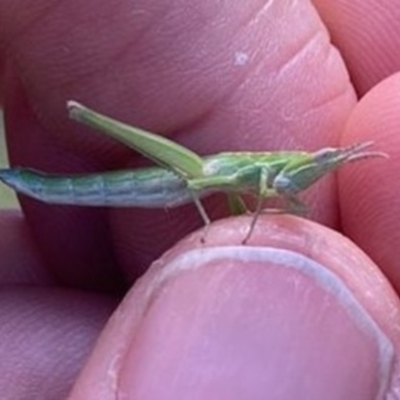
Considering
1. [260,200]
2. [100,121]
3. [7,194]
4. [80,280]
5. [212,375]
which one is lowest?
[7,194]

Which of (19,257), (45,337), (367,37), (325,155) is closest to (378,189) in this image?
(325,155)

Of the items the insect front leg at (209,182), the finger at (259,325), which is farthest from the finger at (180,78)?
the finger at (259,325)

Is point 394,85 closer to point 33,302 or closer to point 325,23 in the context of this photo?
point 325,23

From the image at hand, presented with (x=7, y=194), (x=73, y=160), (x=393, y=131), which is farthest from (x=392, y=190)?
(x=7, y=194)

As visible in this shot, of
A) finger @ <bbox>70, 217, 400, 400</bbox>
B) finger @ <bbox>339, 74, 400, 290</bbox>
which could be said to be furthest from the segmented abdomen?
finger @ <bbox>339, 74, 400, 290</bbox>

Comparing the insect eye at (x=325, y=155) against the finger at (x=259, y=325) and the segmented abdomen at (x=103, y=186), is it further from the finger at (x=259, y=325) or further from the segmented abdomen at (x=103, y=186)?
the segmented abdomen at (x=103, y=186)

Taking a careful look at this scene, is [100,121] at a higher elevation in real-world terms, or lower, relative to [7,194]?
higher
